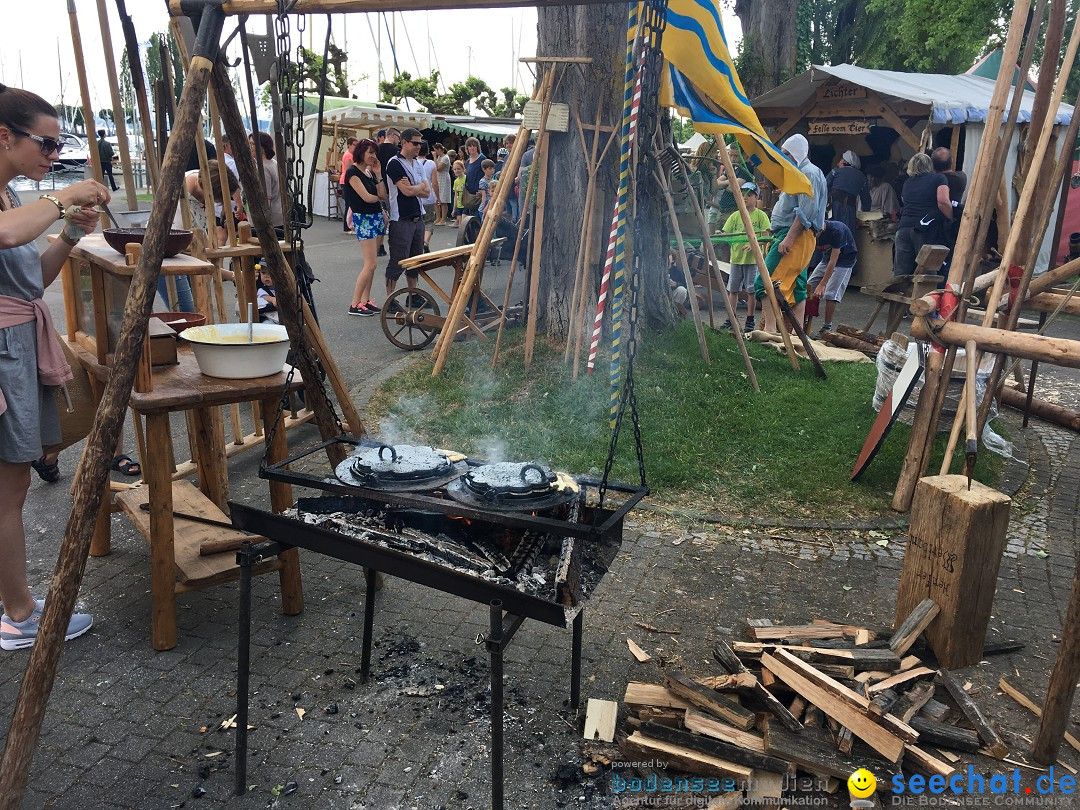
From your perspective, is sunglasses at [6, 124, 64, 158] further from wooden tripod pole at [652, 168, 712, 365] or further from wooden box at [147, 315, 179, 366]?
wooden tripod pole at [652, 168, 712, 365]

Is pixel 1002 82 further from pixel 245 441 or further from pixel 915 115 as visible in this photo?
pixel 915 115

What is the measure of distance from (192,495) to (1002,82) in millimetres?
4909

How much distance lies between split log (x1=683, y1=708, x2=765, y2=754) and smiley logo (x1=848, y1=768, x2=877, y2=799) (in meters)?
0.31

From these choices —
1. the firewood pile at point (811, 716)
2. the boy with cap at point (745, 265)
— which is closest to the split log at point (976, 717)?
the firewood pile at point (811, 716)

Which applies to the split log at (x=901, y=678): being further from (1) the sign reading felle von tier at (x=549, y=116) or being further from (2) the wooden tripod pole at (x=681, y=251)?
(1) the sign reading felle von tier at (x=549, y=116)

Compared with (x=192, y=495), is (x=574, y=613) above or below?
above

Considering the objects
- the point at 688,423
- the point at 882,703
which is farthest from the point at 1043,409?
the point at 882,703

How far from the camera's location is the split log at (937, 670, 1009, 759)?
3.01 meters

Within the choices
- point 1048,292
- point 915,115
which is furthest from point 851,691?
point 915,115

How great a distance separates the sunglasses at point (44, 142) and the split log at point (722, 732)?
3385 millimetres

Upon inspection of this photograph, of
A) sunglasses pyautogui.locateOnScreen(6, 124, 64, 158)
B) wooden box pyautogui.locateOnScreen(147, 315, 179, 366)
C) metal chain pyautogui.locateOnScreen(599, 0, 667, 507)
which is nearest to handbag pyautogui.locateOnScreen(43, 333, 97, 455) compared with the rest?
wooden box pyautogui.locateOnScreen(147, 315, 179, 366)

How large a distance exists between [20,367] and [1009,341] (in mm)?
4146

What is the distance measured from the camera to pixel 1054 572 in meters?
4.55

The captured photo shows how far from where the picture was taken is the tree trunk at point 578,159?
7449 mm
